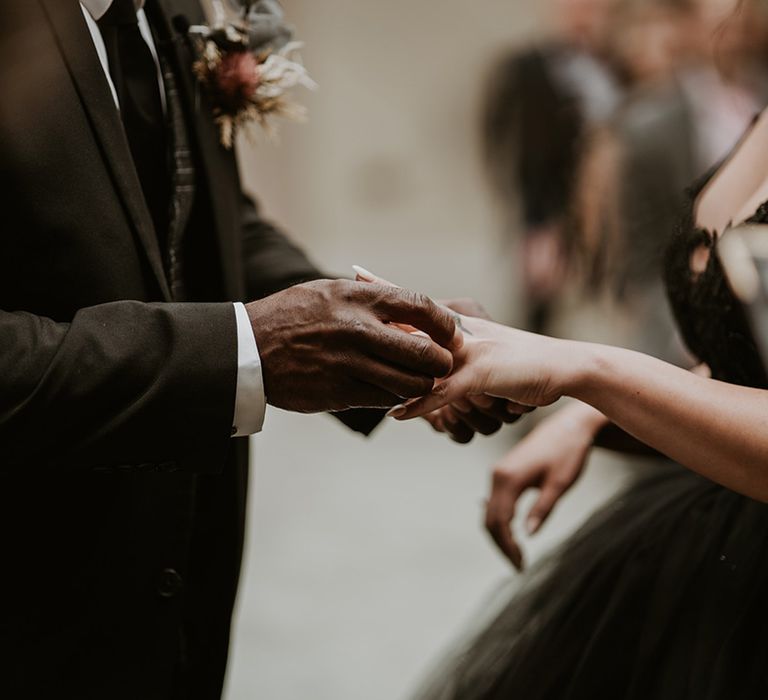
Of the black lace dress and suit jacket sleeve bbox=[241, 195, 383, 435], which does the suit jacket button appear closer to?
suit jacket sleeve bbox=[241, 195, 383, 435]

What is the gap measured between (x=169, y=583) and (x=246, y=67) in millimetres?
729

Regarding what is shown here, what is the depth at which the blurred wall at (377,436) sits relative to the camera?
3.02m

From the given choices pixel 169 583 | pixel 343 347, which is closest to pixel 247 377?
pixel 343 347

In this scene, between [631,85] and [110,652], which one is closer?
[110,652]

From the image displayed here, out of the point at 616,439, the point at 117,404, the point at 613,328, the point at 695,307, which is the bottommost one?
the point at 613,328

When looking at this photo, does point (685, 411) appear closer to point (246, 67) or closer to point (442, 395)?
point (442, 395)

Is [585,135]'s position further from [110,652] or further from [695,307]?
[110,652]

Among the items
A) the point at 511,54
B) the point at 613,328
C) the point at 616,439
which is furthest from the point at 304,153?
the point at 616,439

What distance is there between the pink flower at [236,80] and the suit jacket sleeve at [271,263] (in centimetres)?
26

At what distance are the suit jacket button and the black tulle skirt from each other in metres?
0.48

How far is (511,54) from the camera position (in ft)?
16.0

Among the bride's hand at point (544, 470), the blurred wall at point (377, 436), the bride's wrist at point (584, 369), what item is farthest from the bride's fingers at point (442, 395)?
the blurred wall at point (377, 436)

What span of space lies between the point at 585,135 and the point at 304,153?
4352 mm

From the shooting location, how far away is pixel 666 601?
4.63 ft
